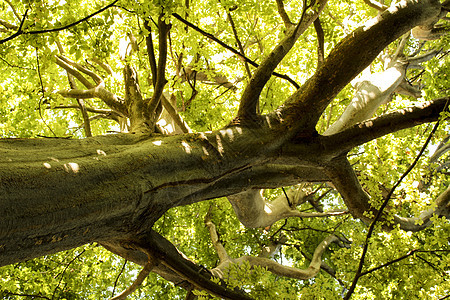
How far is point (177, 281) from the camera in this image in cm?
377

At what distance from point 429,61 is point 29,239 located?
787 centimetres

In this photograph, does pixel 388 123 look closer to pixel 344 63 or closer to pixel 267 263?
pixel 344 63

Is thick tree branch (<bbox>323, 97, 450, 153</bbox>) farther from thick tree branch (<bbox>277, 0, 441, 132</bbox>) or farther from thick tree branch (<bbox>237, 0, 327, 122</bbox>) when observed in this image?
thick tree branch (<bbox>237, 0, 327, 122</bbox>)

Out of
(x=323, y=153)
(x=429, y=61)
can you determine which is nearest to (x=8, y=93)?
(x=323, y=153)

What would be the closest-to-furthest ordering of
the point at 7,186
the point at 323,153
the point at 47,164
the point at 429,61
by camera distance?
1. the point at 7,186
2. the point at 47,164
3. the point at 323,153
4. the point at 429,61

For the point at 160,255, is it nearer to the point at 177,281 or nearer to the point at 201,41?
the point at 177,281

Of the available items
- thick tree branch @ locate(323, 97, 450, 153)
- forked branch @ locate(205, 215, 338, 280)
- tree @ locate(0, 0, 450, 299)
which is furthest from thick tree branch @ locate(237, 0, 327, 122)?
forked branch @ locate(205, 215, 338, 280)

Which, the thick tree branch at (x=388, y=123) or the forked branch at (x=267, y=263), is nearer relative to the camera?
the thick tree branch at (x=388, y=123)

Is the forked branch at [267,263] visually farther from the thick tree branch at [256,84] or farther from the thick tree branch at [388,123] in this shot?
the thick tree branch at [256,84]

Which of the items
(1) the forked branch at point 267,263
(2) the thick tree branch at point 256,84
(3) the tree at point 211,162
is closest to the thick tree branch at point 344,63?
(3) the tree at point 211,162

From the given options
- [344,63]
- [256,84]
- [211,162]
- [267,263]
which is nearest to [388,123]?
[344,63]

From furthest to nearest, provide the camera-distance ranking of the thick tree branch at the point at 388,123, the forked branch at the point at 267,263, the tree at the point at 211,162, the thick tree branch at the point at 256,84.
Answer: the forked branch at the point at 267,263 → the thick tree branch at the point at 388,123 → the thick tree branch at the point at 256,84 → the tree at the point at 211,162

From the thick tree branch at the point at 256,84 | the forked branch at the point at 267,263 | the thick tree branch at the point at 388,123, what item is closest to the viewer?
the thick tree branch at the point at 256,84

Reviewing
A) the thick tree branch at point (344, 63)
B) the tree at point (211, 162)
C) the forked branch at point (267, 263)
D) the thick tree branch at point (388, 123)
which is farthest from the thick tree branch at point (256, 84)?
the forked branch at point (267, 263)
